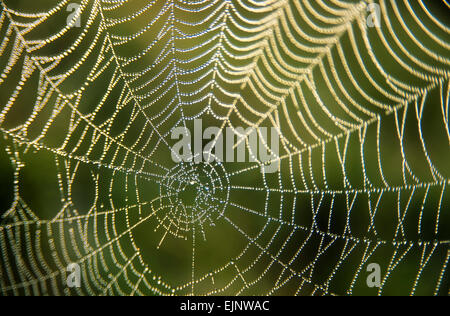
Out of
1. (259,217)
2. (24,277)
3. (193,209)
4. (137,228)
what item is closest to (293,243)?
(259,217)

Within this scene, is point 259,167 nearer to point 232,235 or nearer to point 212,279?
point 232,235
